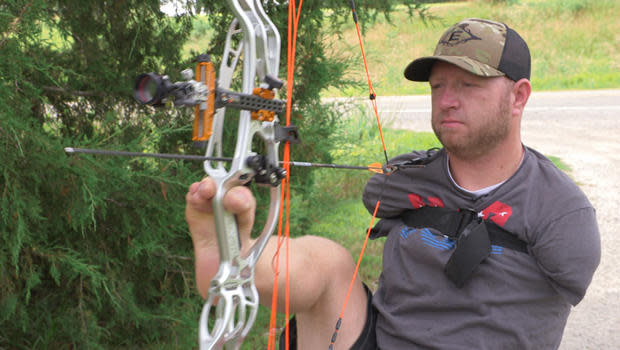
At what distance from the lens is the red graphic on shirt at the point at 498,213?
1716 mm

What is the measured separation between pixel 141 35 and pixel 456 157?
1565mm

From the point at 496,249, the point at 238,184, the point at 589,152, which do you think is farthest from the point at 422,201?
the point at 589,152

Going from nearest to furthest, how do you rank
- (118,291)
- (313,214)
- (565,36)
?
(118,291) < (313,214) < (565,36)

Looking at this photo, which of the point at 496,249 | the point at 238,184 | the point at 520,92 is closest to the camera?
the point at 238,184

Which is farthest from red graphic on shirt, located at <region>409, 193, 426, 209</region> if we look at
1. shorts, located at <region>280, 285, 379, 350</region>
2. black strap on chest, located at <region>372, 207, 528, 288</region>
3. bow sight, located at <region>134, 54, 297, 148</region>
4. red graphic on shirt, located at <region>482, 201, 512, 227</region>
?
bow sight, located at <region>134, 54, 297, 148</region>

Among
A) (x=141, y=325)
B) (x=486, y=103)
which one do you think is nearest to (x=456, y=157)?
(x=486, y=103)

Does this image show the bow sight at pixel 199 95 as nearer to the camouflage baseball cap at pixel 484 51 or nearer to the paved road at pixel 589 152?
the camouflage baseball cap at pixel 484 51

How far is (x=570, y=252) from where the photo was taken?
1.60m

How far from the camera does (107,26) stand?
105 inches

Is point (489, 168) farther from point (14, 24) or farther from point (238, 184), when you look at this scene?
point (14, 24)

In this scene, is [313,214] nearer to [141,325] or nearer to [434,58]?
[141,325]

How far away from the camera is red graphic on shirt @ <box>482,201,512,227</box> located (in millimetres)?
1716

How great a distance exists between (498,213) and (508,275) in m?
0.18

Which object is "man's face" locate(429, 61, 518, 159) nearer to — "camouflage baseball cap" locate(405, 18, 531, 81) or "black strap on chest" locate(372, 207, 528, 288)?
"camouflage baseball cap" locate(405, 18, 531, 81)
